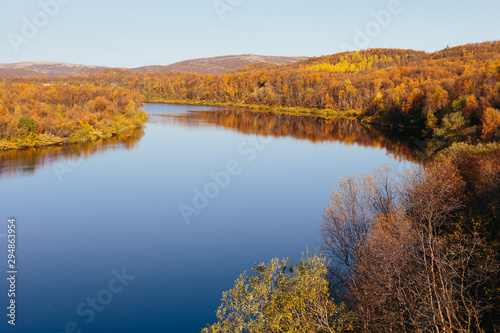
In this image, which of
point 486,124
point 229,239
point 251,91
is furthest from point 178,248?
point 251,91

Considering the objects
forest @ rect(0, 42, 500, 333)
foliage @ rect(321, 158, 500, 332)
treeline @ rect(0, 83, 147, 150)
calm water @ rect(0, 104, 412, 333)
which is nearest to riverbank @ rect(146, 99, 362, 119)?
forest @ rect(0, 42, 500, 333)

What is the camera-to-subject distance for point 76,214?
2139cm

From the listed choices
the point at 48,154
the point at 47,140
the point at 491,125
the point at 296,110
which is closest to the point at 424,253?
the point at 491,125

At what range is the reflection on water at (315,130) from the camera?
40.5 m

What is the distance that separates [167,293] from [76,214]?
10.7 meters

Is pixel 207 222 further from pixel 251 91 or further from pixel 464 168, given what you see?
pixel 251 91

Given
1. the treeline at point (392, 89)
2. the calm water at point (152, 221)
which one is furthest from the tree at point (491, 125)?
the calm water at point (152, 221)

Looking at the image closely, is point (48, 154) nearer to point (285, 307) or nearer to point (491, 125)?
point (285, 307)

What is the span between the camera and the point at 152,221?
810 inches

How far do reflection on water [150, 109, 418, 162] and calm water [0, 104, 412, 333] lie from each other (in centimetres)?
95

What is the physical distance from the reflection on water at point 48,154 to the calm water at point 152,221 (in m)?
0.14

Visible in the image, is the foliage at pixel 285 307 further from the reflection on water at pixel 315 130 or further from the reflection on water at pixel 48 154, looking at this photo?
the reflection on water at pixel 48 154

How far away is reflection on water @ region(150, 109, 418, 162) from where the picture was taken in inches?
1596

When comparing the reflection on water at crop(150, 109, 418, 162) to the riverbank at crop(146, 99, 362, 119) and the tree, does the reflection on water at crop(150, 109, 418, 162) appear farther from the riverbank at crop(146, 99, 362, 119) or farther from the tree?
the tree
